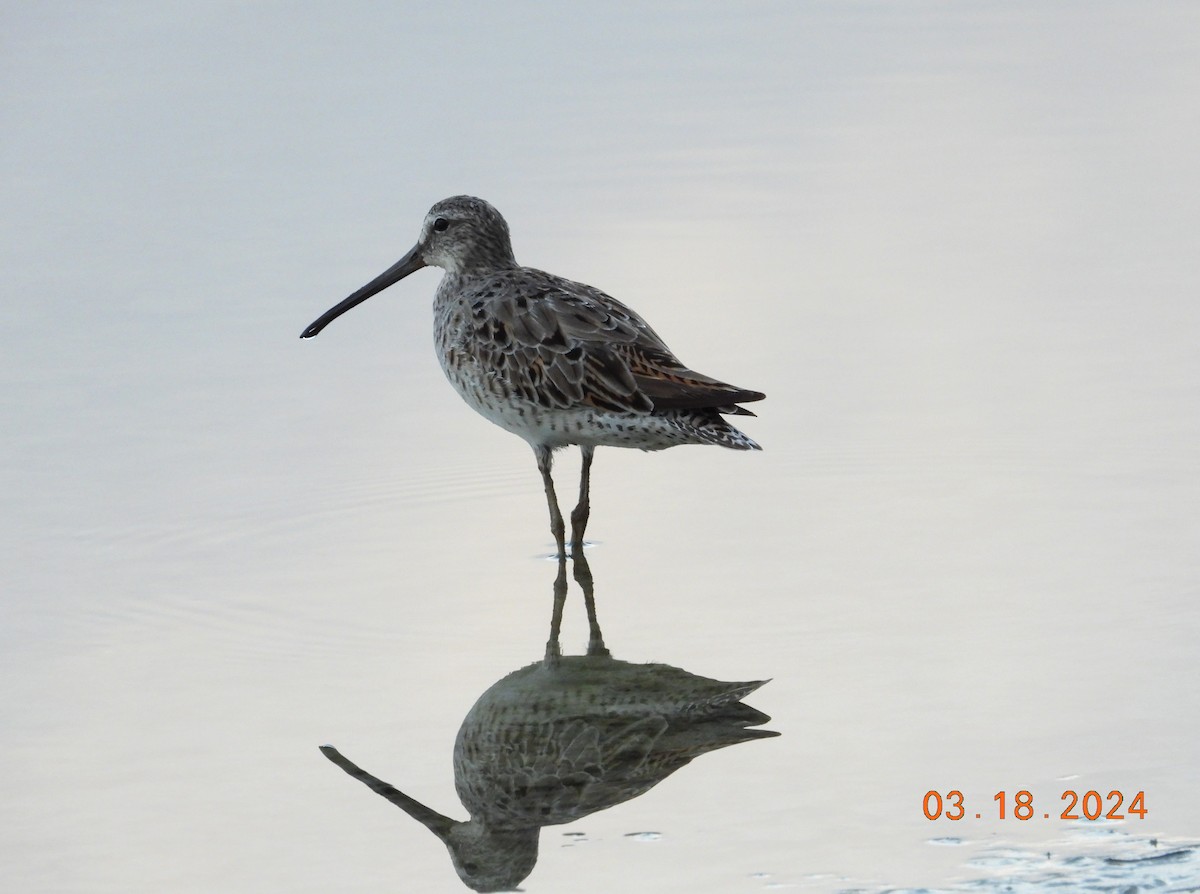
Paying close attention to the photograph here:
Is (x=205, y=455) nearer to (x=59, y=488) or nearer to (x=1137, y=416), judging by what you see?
(x=59, y=488)

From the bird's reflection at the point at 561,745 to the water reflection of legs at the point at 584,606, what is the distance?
12 millimetres

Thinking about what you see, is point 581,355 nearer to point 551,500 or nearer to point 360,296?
point 551,500

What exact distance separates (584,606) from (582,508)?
2.58 ft

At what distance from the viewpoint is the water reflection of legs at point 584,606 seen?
6.65 metres

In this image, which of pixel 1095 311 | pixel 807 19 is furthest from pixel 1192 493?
pixel 807 19

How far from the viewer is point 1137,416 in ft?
27.6

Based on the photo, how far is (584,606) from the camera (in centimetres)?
708

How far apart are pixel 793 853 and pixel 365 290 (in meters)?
5.09
